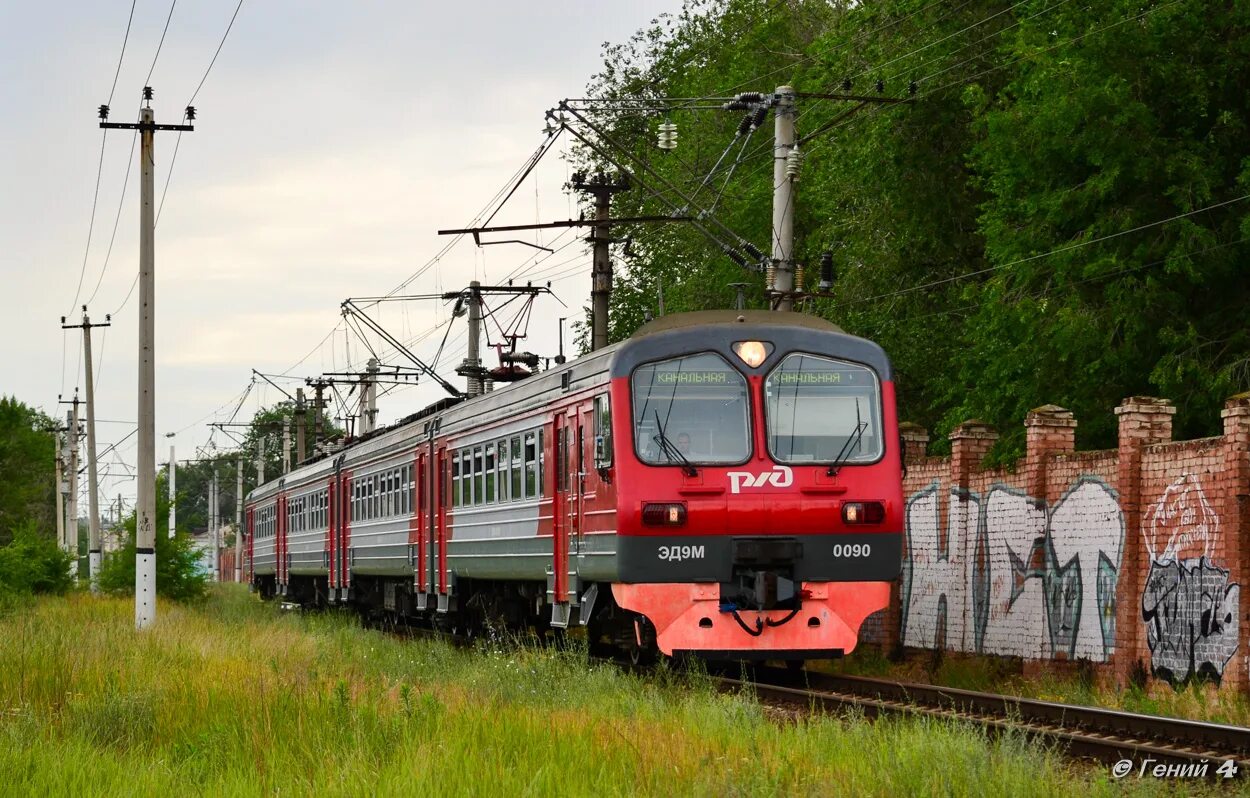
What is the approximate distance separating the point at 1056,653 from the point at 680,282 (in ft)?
88.7

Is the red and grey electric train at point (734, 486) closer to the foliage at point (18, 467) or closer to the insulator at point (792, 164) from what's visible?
the insulator at point (792, 164)

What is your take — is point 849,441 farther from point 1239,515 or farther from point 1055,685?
point 1055,685

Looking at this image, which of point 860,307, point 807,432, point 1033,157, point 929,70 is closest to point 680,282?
point 860,307

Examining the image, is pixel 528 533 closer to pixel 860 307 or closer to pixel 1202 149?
pixel 1202 149

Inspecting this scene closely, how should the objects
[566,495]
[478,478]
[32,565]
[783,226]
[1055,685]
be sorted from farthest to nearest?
[32,565]
[783,226]
[478,478]
[566,495]
[1055,685]

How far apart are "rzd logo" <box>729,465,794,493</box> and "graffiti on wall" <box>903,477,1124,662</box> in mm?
3762

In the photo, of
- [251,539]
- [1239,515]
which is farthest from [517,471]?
[251,539]

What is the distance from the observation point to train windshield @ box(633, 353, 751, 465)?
49.9ft

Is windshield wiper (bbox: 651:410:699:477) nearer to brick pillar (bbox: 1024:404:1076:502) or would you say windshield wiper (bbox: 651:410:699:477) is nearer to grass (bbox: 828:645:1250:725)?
grass (bbox: 828:645:1250:725)

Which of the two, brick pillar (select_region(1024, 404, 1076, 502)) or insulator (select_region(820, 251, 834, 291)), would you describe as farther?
insulator (select_region(820, 251, 834, 291))

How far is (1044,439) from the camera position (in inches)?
733

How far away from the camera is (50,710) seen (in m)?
12.1

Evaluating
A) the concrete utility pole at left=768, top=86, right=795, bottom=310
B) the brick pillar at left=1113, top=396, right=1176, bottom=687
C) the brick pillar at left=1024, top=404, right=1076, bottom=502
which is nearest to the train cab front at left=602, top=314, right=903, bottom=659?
the brick pillar at left=1113, top=396, right=1176, bottom=687

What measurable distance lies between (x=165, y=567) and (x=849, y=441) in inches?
943
